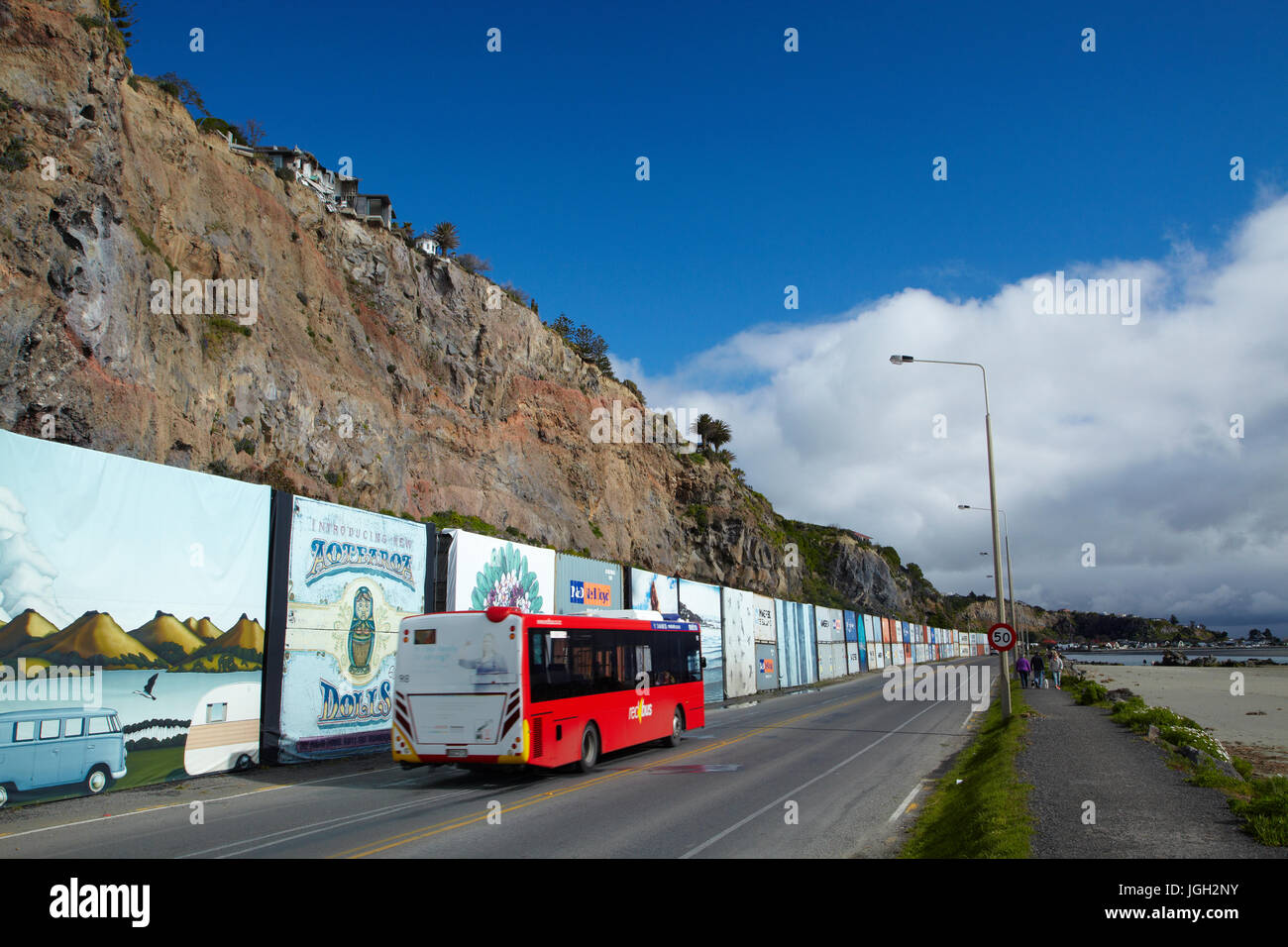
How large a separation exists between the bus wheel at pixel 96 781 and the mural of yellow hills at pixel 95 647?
1.70 metres

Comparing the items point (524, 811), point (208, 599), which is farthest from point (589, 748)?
point (208, 599)

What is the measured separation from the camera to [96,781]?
13930mm

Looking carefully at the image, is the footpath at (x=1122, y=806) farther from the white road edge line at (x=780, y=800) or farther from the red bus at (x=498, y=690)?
the red bus at (x=498, y=690)

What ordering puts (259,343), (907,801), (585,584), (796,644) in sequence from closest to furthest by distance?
(907,801) → (585,584) → (259,343) → (796,644)

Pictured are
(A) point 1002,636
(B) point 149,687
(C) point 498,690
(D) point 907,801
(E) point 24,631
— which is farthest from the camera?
(A) point 1002,636

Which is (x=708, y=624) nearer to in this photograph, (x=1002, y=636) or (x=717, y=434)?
(x=1002, y=636)

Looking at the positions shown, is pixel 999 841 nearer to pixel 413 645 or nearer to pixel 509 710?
pixel 509 710

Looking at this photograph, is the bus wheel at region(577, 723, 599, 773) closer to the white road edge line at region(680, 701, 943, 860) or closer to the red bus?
the red bus

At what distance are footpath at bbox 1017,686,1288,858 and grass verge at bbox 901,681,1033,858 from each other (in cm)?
20

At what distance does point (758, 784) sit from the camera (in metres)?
14.3

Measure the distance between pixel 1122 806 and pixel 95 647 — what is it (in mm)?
15479

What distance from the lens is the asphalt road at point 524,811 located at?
9617 mm

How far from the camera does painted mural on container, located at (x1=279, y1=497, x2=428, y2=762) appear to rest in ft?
61.5

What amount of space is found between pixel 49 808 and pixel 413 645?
5850mm
